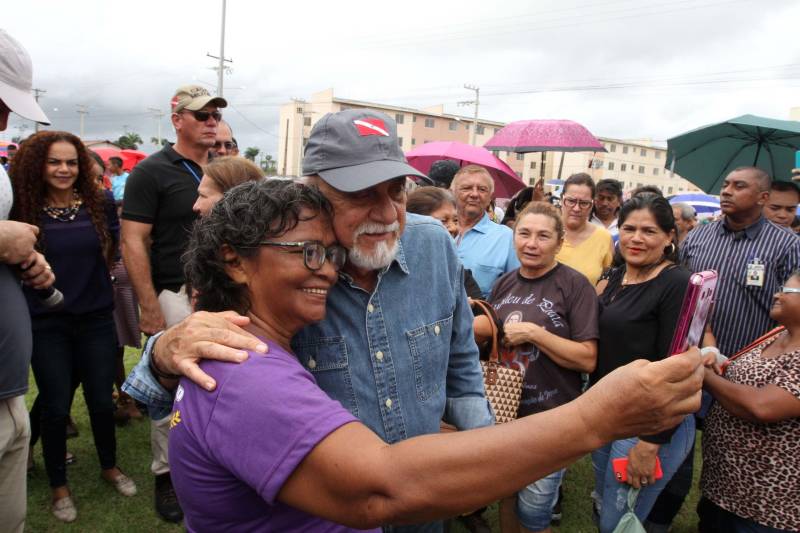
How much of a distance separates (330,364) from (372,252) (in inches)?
16.1

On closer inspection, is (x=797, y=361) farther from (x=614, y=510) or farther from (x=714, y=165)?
(x=714, y=165)

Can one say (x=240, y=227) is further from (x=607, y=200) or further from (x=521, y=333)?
(x=607, y=200)

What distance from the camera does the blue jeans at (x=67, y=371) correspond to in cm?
352

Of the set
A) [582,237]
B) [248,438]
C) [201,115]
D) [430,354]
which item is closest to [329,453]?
[248,438]

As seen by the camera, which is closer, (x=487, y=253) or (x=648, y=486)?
(x=648, y=486)

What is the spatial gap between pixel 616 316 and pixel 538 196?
12.1 ft

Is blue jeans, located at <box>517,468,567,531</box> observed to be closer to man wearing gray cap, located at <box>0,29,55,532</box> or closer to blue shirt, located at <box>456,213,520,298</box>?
blue shirt, located at <box>456,213,520,298</box>

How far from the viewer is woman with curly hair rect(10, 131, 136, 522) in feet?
11.6

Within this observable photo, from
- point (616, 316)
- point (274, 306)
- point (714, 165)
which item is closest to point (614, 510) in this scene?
point (616, 316)

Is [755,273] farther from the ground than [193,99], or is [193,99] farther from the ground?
[193,99]

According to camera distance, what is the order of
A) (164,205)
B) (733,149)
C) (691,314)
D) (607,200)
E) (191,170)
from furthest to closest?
1. (607,200)
2. (733,149)
3. (191,170)
4. (164,205)
5. (691,314)

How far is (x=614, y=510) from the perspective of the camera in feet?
10.0

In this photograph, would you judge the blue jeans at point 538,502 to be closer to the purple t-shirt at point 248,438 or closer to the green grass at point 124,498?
the green grass at point 124,498

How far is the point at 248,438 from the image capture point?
1153 mm
